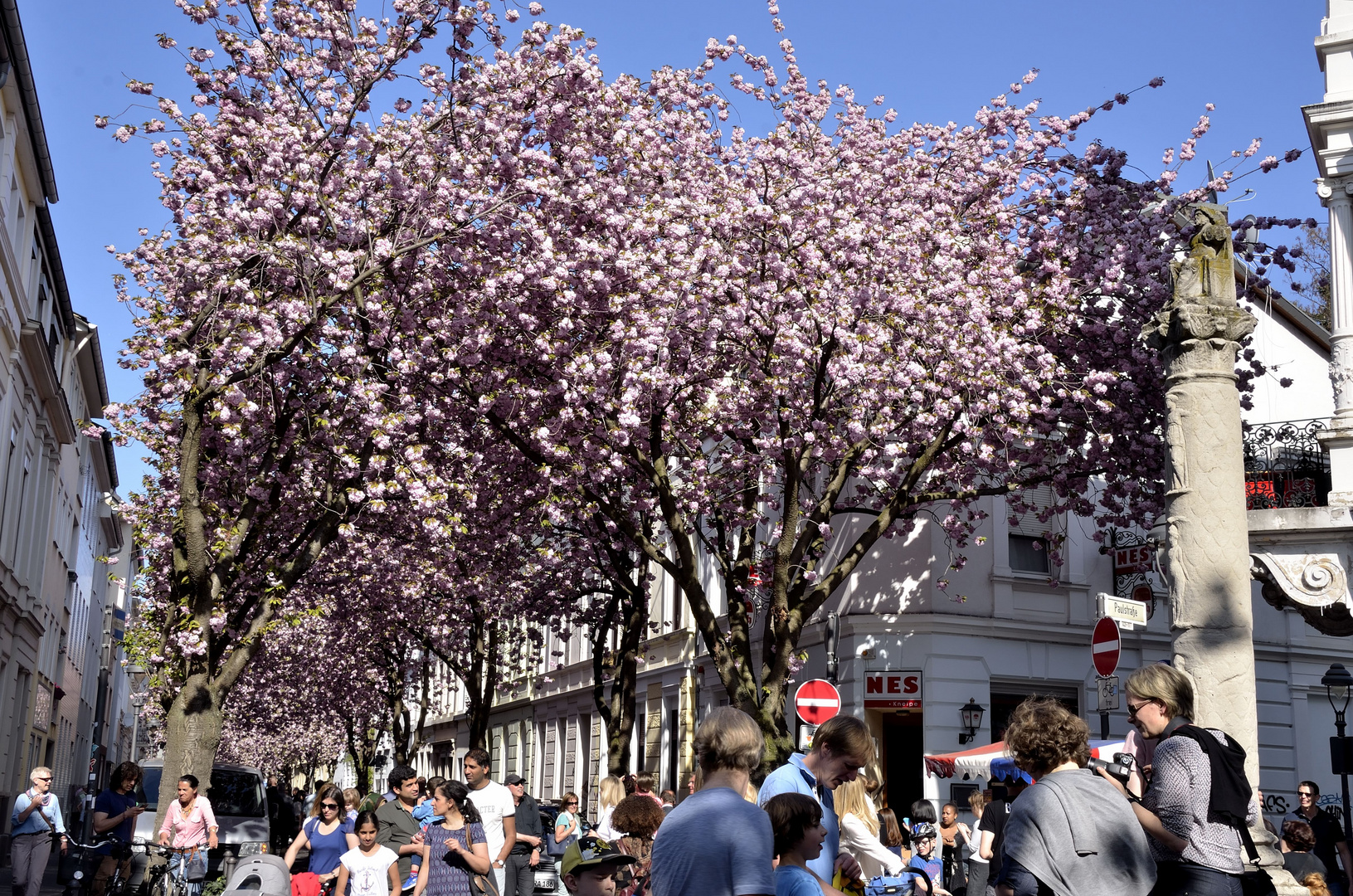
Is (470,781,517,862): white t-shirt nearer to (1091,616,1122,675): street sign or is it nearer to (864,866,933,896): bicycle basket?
(864,866,933,896): bicycle basket

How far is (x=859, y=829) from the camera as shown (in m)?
6.61

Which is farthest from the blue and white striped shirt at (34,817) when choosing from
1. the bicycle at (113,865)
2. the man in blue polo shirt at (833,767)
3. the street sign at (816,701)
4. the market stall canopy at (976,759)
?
the man in blue polo shirt at (833,767)

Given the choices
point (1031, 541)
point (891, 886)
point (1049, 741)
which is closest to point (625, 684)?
point (1031, 541)

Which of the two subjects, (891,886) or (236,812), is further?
(236,812)

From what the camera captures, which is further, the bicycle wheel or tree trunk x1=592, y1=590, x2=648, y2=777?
tree trunk x1=592, y1=590, x2=648, y2=777

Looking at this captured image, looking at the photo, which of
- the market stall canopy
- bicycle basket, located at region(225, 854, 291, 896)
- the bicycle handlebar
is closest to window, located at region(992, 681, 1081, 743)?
the market stall canopy

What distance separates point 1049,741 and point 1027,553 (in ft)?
70.8

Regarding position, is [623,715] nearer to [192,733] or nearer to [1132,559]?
[1132,559]

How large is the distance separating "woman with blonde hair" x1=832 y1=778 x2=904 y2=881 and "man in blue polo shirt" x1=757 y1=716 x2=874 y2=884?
64 centimetres

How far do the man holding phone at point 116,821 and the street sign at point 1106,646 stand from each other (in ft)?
33.1

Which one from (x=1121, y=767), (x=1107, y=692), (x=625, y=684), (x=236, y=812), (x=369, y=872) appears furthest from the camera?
(x=625, y=684)

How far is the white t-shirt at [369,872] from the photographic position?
37.1 feet

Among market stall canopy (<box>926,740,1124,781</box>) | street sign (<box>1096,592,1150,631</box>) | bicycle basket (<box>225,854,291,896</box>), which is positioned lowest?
bicycle basket (<box>225,854,291,896</box>)

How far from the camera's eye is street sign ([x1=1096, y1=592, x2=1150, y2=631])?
11.0m
